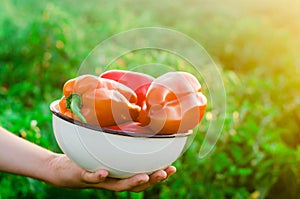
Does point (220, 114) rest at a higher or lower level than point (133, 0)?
lower

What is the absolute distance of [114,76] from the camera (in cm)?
177

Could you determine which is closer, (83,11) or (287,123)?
(287,123)

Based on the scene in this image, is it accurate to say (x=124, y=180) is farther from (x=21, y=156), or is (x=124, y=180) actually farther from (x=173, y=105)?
(x=21, y=156)

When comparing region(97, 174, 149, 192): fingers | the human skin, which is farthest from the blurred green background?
region(97, 174, 149, 192): fingers

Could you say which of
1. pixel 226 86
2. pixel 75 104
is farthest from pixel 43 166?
pixel 226 86

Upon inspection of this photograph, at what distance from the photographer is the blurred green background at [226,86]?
322 centimetres

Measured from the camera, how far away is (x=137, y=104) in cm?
172

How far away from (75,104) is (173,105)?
27 centimetres

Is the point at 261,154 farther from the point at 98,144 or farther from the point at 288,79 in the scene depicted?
the point at 98,144

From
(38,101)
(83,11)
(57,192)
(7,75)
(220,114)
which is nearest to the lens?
(57,192)

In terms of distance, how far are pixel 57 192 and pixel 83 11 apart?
156 inches

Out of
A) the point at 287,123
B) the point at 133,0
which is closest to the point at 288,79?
the point at 287,123

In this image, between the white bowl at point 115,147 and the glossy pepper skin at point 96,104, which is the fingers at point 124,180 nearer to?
the white bowl at point 115,147

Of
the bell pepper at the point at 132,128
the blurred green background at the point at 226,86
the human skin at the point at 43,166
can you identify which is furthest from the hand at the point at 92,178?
the blurred green background at the point at 226,86
